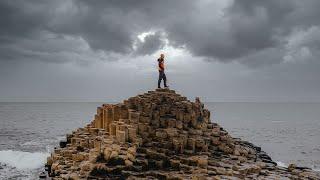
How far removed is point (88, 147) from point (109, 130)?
101 inches

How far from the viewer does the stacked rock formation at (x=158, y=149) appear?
101 ft

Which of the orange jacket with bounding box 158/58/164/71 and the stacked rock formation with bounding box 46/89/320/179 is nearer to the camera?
the stacked rock formation with bounding box 46/89/320/179

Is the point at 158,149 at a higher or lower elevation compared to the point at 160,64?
lower

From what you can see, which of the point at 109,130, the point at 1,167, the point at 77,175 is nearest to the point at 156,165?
the point at 77,175

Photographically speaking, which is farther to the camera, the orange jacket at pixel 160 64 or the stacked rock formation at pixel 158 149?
the orange jacket at pixel 160 64

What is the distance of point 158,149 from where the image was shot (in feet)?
115

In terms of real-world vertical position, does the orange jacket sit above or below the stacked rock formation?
above

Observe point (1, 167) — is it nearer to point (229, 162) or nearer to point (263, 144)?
point (229, 162)

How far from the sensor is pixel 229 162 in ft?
114

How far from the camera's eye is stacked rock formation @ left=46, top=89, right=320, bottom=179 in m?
30.9

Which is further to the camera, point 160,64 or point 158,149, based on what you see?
point 160,64

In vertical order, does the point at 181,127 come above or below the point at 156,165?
above

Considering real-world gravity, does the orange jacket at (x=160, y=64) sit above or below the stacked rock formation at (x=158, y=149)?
above

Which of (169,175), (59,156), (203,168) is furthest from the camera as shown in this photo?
(59,156)
